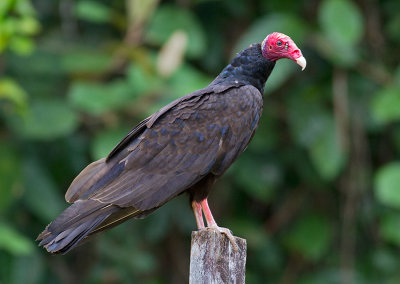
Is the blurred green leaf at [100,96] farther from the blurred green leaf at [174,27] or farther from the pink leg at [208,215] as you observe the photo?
the pink leg at [208,215]

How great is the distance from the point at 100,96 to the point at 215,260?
286cm

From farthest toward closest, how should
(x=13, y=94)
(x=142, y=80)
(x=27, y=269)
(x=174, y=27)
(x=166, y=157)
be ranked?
(x=27, y=269) < (x=174, y=27) < (x=142, y=80) < (x=13, y=94) < (x=166, y=157)

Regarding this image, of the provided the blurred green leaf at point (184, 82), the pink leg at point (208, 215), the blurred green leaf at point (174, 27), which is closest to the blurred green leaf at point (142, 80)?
the blurred green leaf at point (184, 82)

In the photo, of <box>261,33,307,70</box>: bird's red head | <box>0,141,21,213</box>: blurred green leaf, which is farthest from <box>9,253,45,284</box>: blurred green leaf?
<box>261,33,307,70</box>: bird's red head

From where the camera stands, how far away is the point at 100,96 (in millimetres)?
6168

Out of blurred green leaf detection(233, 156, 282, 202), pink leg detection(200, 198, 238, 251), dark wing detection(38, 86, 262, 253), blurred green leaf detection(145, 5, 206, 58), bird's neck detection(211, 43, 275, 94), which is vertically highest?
blurred green leaf detection(145, 5, 206, 58)

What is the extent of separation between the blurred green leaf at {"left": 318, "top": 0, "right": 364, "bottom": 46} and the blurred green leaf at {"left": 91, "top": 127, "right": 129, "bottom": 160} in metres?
1.90

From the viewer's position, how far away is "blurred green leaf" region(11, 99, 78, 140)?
20.9 ft

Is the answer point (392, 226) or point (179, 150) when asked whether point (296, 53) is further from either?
point (392, 226)

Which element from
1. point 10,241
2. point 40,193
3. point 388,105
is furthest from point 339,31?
point 10,241

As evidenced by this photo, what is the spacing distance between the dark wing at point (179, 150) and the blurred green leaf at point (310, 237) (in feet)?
10.8

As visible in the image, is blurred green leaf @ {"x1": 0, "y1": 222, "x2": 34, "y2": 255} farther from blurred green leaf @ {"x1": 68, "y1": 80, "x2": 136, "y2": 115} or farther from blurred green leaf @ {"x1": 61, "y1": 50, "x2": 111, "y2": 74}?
blurred green leaf @ {"x1": 61, "y1": 50, "x2": 111, "y2": 74}

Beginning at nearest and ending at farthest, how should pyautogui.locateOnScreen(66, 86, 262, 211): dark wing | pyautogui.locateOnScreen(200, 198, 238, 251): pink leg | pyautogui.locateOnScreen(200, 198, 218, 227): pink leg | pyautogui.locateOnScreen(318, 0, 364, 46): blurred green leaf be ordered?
pyautogui.locateOnScreen(200, 198, 238, 251): pink leg, pyautogui.locateOnScreen(66, 86, 262, 211): dark wing, pyautogui.locateOnScreen(200, 198, 218, 227): pink leg, pyautogui.locateOnScreen(318, 0, 364, 46): blurred green leaf

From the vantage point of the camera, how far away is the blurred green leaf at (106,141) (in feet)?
19.7
